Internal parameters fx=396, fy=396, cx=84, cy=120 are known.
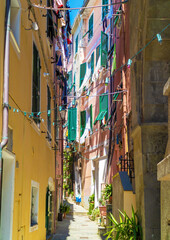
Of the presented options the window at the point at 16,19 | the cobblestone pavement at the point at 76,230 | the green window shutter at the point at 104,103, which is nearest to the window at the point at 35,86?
the window at the point at 16,19

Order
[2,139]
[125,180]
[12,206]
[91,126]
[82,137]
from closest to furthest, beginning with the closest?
[2,139], [12,206], [125,180], [91,126], [82,137]

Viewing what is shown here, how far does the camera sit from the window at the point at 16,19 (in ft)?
26.1

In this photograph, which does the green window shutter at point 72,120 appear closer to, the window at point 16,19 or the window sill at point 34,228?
the window sill at point 34,228

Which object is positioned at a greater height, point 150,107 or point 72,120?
point 72,120

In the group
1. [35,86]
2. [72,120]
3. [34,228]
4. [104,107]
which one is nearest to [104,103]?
[104,107]

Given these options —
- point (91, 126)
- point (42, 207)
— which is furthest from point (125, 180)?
point (91, 126)

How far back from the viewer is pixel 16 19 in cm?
812

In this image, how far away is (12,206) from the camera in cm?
714

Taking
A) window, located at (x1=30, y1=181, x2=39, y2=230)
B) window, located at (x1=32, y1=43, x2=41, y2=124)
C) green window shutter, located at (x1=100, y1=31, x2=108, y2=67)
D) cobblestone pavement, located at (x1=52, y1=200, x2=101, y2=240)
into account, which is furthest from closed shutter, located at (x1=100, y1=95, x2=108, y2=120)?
window, located at (x1=30, y1=181, x2=39, y2=230)

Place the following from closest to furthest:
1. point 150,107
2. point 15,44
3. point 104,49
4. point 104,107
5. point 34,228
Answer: point 15,44, point 150,107, point 34,228, point 104,49, point 104,107

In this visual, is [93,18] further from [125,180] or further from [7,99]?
[7,99]

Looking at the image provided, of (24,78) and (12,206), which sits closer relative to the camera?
(12,206)

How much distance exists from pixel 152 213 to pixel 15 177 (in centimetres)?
320

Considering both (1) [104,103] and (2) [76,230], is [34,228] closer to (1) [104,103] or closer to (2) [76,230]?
(2) [76,230]
